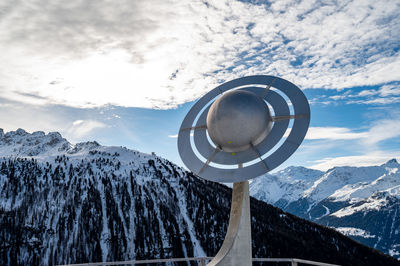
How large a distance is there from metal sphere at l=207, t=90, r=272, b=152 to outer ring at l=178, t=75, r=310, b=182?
1.68ft

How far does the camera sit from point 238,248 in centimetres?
1570

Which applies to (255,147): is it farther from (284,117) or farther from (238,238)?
(238,238)

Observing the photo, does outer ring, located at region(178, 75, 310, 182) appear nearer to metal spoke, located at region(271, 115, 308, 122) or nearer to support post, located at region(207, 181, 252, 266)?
metal spoke, located at region(271, 115, 308, 122)

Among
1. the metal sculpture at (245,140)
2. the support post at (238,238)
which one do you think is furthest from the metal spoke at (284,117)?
the support post at (238,238)

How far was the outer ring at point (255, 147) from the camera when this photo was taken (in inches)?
613

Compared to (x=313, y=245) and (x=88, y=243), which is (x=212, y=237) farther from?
(x=88, y=243)

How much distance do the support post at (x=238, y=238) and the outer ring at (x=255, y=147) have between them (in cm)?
132

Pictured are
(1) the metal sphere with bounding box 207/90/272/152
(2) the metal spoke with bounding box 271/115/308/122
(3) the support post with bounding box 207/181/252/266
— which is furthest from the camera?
(2) the metal spoke with bounding box 271/115/308/122

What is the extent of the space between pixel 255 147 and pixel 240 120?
1636 millimetres

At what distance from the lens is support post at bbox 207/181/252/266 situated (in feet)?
50.6

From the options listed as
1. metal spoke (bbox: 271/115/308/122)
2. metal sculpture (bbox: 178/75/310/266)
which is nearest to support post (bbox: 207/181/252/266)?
metal sculpture (bbox: 178/75/310/266)

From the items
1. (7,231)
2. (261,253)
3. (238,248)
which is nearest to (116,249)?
(7,231)

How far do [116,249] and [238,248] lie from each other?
616 feet

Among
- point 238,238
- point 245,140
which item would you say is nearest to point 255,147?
point 245,140
